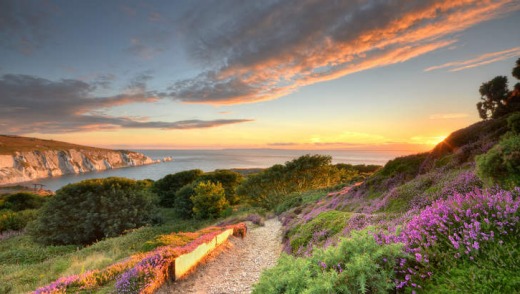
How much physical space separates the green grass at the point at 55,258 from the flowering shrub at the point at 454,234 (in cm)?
843

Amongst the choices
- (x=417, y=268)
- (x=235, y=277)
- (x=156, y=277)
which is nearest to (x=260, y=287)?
(x=417, y=268)

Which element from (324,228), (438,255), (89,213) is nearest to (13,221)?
(89,213)

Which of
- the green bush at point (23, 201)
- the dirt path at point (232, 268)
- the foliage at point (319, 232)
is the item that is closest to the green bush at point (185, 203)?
the dirt path at point (232, 268)

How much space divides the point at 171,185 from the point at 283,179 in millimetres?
23375

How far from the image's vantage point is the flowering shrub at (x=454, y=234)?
11.9 feet

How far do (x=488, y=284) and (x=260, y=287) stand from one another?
3391 millimetres

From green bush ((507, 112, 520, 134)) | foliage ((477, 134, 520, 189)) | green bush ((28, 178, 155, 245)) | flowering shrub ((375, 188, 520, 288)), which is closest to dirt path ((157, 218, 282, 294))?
flowering shrub ((375, 188, 520, 288))

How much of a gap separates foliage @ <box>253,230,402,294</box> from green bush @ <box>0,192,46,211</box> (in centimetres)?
5681

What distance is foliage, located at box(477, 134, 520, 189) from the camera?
243 inches

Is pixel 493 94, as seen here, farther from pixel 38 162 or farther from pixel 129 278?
pixel 38 162

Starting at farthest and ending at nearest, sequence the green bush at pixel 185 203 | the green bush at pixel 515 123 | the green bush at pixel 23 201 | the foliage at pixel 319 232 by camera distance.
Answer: the green bush at pixel 23 201 → the green bush at pixel 185 203 → the foliage at pixel 319 232 → the green bush at pixel 515 123

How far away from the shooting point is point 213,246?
43.9ft

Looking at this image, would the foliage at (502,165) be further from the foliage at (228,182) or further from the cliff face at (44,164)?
the cliff face at (44,164)

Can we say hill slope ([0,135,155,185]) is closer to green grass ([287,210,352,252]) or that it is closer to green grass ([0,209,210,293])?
green grass ([0,209,210,293])
